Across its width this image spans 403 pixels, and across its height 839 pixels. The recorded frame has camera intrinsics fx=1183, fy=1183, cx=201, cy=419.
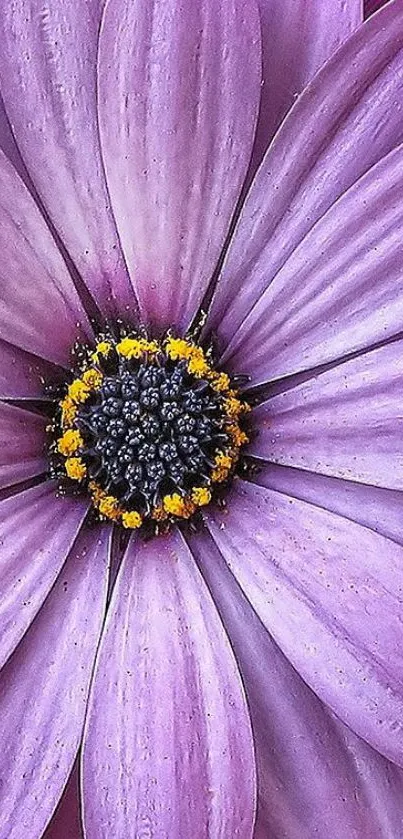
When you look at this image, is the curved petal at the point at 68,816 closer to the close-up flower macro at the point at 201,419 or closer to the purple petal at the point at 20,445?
the close-up flower macro at the point at 201,419

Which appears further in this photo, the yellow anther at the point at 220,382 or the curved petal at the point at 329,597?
the yellow anther at the point at 220,382

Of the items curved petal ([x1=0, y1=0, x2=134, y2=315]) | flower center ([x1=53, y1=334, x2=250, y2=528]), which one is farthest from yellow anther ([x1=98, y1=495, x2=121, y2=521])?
curved petal ([x1=0, y1=0, x2=134, y2=315])

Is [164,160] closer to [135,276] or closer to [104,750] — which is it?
[135,276]

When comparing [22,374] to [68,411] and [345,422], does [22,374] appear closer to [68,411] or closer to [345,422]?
[68,411]

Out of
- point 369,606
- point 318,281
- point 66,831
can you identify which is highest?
point 318,281

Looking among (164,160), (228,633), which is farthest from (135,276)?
(228,633)

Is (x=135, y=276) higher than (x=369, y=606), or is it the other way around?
(x=135, y=276)

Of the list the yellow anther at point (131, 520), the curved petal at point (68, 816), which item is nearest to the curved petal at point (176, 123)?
the yellow anther at point (131, 520)
